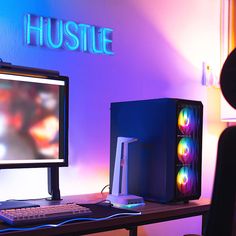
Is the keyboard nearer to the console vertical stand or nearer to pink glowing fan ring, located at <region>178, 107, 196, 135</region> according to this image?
the console vertical stand

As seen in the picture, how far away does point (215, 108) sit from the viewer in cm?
315

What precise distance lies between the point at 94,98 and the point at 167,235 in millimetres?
1025

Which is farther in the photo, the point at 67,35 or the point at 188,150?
the point at 67,35

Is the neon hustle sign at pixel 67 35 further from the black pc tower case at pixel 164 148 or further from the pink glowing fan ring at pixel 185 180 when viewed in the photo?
the pink glowing fan ring at pixel 185 180

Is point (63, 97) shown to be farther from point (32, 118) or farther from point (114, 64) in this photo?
point (114, 64)

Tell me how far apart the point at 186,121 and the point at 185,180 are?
272 millimetres

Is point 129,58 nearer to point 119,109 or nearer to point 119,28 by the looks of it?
point 119,28

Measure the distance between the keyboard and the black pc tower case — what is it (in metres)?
0.46

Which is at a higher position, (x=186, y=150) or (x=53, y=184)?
(x=186, y=150)

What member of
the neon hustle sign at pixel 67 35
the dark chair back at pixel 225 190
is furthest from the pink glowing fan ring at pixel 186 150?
the dark chair back at pixel 225 190

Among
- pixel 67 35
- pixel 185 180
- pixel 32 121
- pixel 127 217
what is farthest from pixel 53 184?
pixel 67 35

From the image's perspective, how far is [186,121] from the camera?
206cm

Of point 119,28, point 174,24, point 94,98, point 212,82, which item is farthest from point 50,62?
point 212,82

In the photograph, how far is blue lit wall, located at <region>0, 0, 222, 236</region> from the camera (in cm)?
222
